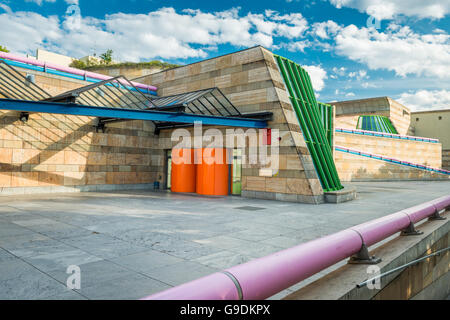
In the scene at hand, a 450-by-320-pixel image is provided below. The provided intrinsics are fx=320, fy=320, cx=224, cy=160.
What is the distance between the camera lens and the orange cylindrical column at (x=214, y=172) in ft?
54.2

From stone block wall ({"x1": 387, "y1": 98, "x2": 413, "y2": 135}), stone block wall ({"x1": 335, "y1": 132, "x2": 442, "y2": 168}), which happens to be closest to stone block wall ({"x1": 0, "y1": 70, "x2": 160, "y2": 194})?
stone block wall ({"x1": 335, "y1": 132, "x2": 442, "y2": 168})

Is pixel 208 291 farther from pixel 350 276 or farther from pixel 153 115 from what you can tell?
pixel 153 115

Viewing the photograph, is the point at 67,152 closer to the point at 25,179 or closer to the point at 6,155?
the point at 25,179

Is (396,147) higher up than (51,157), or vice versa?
(396,147)

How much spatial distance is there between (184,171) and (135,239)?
36.3 ft

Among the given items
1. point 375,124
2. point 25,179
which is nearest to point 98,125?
point 25,179

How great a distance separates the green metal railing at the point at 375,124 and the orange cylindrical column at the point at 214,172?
119 ft

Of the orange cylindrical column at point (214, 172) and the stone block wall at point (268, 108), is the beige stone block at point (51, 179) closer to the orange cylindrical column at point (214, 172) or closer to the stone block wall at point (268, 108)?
the orange cylindrical column at point (214, 172)

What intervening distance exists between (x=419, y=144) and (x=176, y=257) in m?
40.7

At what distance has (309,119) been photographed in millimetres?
16375

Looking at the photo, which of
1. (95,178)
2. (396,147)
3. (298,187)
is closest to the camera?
(298,187)

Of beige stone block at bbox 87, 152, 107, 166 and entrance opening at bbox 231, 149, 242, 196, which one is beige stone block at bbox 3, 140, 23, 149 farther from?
entrance opening at bbox 231, 149, 242, 196

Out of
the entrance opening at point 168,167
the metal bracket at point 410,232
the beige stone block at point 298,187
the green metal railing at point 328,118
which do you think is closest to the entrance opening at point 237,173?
the beige stone block at point 298,187
